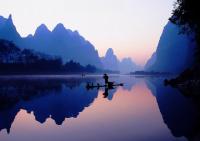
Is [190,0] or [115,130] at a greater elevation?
[190,0]

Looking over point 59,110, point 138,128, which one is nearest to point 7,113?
point 59,110

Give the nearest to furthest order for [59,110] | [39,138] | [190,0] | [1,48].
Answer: [39,138] → [59,110] → [190,0] → [1,48]

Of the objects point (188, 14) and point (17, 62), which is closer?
point (188, 14)

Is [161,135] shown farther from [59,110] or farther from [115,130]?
[59,110]

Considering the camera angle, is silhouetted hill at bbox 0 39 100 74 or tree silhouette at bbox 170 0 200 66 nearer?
tree silhouette at bbox 170 0 200 66

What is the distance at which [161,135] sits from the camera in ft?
54.0

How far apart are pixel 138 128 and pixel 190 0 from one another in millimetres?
22547

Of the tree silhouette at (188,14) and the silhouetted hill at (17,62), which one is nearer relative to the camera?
the tree silhouette at (188,14)

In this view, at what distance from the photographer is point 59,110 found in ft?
92.4

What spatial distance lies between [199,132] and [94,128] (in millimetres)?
5901

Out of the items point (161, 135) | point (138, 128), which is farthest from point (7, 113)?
point (161, 135)

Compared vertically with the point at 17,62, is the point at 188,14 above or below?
above

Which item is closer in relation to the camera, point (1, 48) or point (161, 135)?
point (161, 135)

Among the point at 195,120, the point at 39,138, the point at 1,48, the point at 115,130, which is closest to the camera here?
the point at 39,138
